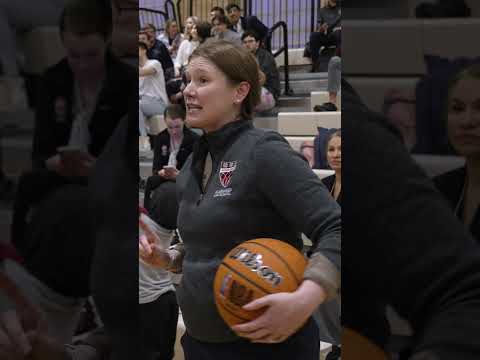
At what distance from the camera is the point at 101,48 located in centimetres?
120

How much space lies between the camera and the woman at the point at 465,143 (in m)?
0.99

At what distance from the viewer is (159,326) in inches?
59.0

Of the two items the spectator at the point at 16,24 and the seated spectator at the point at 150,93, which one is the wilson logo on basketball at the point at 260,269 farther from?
the seated spectator at the point at 150,93

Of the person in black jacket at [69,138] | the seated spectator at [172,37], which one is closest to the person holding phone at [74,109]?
the person in black jacket at [69,138]

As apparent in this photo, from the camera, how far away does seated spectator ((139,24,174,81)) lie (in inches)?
68.7

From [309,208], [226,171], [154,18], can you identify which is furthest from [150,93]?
[309,208]

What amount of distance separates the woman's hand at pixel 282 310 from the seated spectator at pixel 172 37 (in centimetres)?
105

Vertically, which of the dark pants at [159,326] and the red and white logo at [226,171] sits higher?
the red and white logo at [226,171]

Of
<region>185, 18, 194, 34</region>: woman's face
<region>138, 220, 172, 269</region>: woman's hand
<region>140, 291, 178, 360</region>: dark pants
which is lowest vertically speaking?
<region>140, 291, 178, 360</region>: dark pants

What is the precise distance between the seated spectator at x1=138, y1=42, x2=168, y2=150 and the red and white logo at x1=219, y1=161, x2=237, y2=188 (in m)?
0.53

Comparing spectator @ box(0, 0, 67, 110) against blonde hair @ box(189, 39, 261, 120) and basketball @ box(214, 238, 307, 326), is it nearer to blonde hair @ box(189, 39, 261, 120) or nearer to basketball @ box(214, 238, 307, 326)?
blonde hair @ box(189, 39, 261, 120)

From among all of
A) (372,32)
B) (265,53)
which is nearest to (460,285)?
(372,32)

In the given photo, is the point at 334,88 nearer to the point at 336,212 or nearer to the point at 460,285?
the point at 336,212

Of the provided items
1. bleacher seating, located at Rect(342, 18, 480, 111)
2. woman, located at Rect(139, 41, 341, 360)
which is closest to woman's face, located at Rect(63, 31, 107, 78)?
woman, located at Rect(139, 41, 341, 360)
